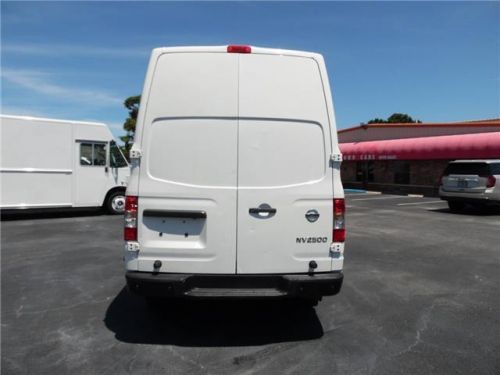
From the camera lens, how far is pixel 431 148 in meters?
24.1

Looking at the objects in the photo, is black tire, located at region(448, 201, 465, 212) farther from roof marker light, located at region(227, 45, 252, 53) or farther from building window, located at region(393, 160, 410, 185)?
roof marker light, located at region(227, 45, 252, 53)

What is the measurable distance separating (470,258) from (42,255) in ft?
24.9

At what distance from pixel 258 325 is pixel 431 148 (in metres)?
22.3

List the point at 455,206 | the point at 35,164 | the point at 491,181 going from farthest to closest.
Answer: the point at 455,206 < the point at 491,181 < the point at 35,164

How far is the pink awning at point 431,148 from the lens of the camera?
21078 millimetres

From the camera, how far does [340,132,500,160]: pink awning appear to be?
21.1 m

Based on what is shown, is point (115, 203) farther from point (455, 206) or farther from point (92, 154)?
point (455, 206)

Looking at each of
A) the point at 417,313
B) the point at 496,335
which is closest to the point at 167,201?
the point at 417,313

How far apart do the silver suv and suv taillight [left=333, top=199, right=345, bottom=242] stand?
1216 centimetres

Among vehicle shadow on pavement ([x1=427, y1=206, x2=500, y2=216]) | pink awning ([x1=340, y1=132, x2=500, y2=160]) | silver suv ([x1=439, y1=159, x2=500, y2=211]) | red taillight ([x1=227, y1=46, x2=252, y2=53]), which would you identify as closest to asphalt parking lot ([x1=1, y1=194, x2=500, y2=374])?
red taillight ([x1=227, y1=46, x2=252, y2=53])

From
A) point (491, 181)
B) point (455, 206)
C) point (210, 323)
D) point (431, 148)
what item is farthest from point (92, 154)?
point (431, 148)

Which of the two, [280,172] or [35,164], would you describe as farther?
[35,164]

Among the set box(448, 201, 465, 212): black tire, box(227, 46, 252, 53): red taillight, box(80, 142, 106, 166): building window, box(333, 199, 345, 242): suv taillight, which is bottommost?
box(448, 201, 465, 212): black tire

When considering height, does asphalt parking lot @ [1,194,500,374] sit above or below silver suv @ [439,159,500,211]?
below
